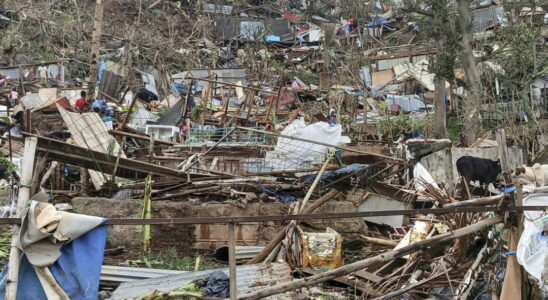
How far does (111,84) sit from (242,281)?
47.4 ft

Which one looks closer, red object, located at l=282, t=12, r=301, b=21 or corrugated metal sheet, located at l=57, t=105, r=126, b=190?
corrugated metal sheet, located at l=57, t=105, r=126, b=190

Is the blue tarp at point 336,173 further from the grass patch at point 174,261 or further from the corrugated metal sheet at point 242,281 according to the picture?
the corrugated metal sheet at point 242,281

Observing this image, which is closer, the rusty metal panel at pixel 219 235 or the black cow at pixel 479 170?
the rusty metal panel at pixel 219 235

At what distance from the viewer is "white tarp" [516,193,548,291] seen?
4234 millimetres

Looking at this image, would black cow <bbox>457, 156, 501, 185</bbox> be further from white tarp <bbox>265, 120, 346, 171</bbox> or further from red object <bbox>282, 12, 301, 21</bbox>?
red object <bbox>282, 12, 301, 21</bbox>

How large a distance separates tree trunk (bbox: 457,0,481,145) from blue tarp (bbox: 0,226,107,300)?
44.9ft

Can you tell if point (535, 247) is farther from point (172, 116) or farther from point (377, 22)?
point (377, 22)

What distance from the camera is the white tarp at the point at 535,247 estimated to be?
4.23 meters

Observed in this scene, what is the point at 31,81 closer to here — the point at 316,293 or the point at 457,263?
the point at 316,293

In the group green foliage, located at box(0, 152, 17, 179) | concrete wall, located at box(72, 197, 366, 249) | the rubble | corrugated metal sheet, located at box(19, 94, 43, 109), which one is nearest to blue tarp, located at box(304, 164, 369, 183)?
the rubble

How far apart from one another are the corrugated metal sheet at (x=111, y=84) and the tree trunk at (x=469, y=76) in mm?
10793

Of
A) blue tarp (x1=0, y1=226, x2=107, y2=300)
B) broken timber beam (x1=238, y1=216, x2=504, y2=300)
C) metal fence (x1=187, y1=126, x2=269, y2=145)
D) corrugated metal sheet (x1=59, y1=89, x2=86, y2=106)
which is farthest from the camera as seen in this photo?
corrugated metal sheet (x1=59, y1=89, x2=86, y2=106)

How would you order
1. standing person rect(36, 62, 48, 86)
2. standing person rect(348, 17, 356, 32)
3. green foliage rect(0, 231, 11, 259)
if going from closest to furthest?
green foliage rect(0, 231, 11, 259), standing person rect(36, 62, 48, 86), standing person rect(348, 17, 356, 32)

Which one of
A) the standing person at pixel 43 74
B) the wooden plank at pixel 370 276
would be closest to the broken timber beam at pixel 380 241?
the wooden plank at pixel 370 276
